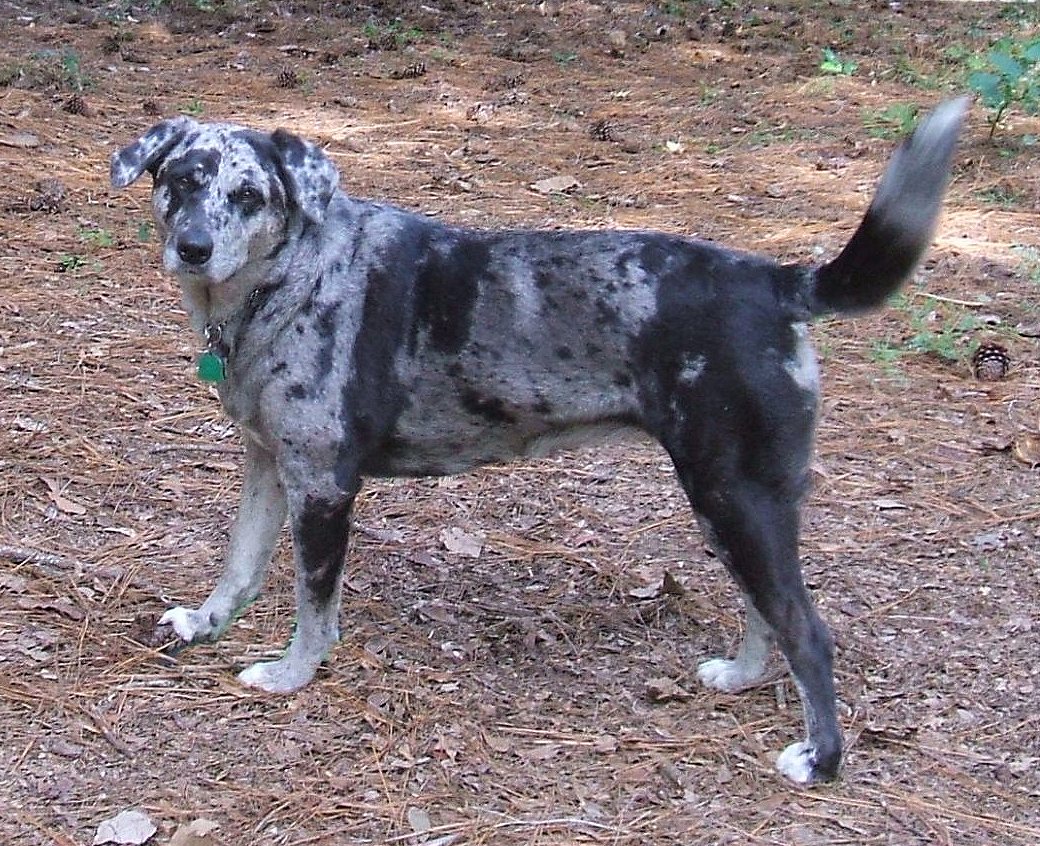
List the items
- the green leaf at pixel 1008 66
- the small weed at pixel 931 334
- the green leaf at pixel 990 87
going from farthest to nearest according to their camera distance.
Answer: the green leaf at pixel 990 87, the green leaf at pixel 1008 66, the small weed at pixel 931 334

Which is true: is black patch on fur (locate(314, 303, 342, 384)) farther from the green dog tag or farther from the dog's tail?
the dog's tail

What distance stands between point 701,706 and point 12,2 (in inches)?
335

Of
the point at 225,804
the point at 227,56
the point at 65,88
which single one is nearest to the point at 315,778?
the point at 225,804

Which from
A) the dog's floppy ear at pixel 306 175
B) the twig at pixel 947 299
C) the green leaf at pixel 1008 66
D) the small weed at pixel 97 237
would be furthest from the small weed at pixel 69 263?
the green leaf at pixel 1008 66

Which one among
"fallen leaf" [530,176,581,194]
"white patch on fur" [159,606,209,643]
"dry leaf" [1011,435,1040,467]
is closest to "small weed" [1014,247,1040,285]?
"dry leaf" [1011,435,1040,467]

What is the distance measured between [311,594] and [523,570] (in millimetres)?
883

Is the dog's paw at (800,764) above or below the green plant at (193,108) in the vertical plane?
below

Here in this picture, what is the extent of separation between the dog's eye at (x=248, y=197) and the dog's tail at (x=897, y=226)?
1394mm

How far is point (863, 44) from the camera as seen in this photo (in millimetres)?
10414

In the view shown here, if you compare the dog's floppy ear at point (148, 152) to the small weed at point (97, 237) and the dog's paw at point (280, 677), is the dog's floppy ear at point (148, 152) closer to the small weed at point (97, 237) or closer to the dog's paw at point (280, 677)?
the dog's paw at point (280, 677)

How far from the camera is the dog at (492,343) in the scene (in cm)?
330

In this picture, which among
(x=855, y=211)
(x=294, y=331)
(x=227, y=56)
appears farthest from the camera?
(x=227, y=56)

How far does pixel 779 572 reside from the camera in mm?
3350

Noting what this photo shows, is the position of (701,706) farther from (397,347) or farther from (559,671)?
(397,347)
